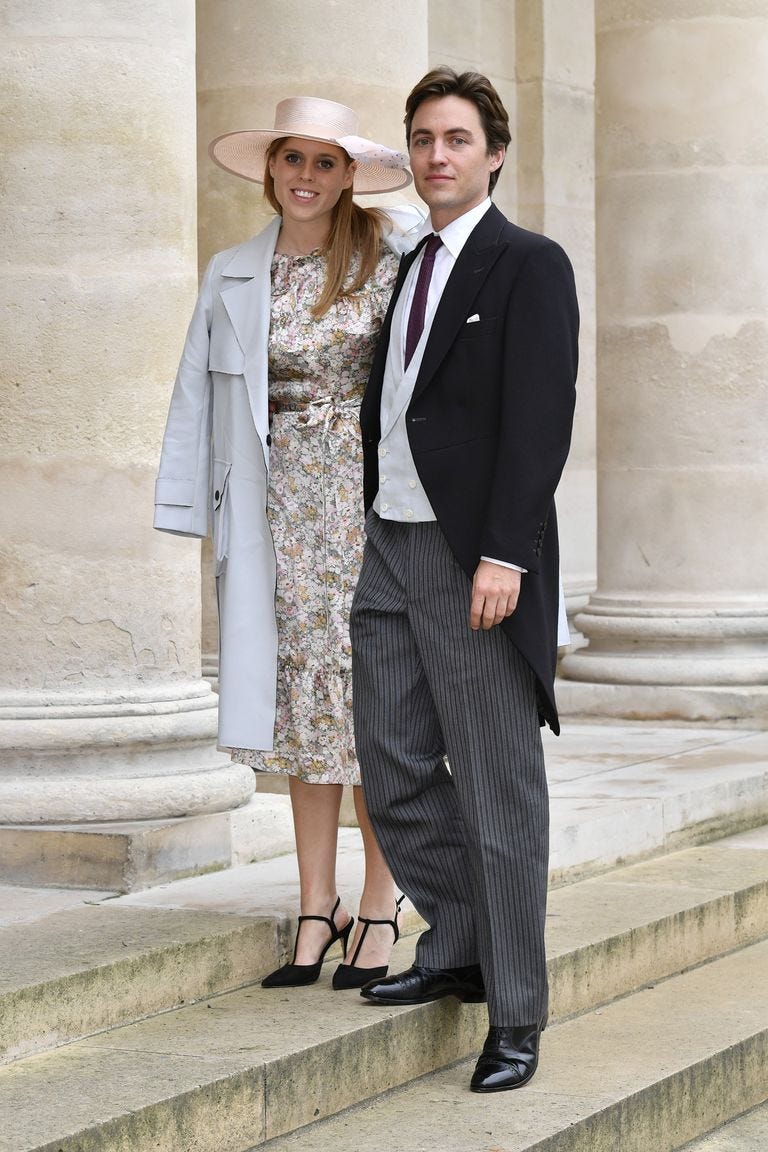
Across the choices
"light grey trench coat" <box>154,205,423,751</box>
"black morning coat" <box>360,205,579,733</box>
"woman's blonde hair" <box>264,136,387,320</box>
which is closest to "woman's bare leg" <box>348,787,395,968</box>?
"light grey trench coat" <box>154,205,423,751</box>

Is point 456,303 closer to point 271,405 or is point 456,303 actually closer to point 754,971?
point 271,405

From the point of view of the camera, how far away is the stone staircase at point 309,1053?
4.60 meters

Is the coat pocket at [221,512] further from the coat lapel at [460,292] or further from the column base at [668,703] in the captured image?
the column base at [668,703]

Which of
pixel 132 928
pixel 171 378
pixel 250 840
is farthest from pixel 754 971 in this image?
pixel 171 378

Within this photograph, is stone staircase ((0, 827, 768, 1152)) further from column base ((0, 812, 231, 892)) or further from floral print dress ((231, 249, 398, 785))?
floral print dress ((231, 249, 398, 785))

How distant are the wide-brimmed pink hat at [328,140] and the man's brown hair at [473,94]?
0.35 m

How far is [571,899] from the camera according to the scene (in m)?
6.80

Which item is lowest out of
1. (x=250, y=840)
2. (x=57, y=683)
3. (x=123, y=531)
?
(x=250, y=840)

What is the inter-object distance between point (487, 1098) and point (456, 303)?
1873 mm

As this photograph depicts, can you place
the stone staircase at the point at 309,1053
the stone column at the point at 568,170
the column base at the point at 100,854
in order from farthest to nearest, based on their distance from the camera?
1. the stone column at the point at 568,170
2. the column base at the point at 100,854
3. the stone staircase at the point at 309,1053

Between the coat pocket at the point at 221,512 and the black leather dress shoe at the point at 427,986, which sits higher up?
the coat pocket at the point at 221,512

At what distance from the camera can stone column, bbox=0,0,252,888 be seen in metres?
6.32

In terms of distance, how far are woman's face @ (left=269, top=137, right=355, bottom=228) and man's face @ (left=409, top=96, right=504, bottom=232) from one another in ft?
1.38

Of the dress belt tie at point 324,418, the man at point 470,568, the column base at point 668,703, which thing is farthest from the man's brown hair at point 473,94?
the column base at point 668,703
